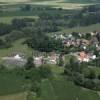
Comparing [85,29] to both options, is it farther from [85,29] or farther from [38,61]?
[38,61]

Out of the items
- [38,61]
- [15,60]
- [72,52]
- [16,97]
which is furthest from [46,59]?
[16,97]

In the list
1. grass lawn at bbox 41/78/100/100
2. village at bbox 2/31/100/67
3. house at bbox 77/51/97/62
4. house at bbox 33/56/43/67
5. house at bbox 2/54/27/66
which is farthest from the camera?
house at bbox 77/51/97/62

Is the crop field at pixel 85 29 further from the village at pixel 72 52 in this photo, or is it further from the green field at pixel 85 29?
the village at pixel 72 52

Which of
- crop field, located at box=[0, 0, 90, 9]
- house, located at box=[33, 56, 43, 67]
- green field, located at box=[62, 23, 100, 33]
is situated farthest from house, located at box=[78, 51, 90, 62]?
crop field, located at box=[0, 0, 90, 9]

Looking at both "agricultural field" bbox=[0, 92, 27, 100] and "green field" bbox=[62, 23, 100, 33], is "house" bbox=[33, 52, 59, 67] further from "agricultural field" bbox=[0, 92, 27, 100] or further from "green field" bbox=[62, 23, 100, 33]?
"green field" bbox=[62, 23, 100, 33]

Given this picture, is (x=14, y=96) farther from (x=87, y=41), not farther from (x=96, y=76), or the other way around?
(x=87, y=41)

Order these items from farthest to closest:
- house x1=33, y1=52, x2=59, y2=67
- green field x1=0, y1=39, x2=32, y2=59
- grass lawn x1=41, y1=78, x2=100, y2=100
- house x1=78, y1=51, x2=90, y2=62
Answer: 1. green field x1=0, y1=39, x2=32, y2=59
2. house x1=78, y1=51, x2=90, y2=62
3. house x1=33, y1=52, x2=59, y2=67
4. grass lawn x1=41, y1=78, x2=100, y2=100

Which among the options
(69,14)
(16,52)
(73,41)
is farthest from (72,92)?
(69,14)
